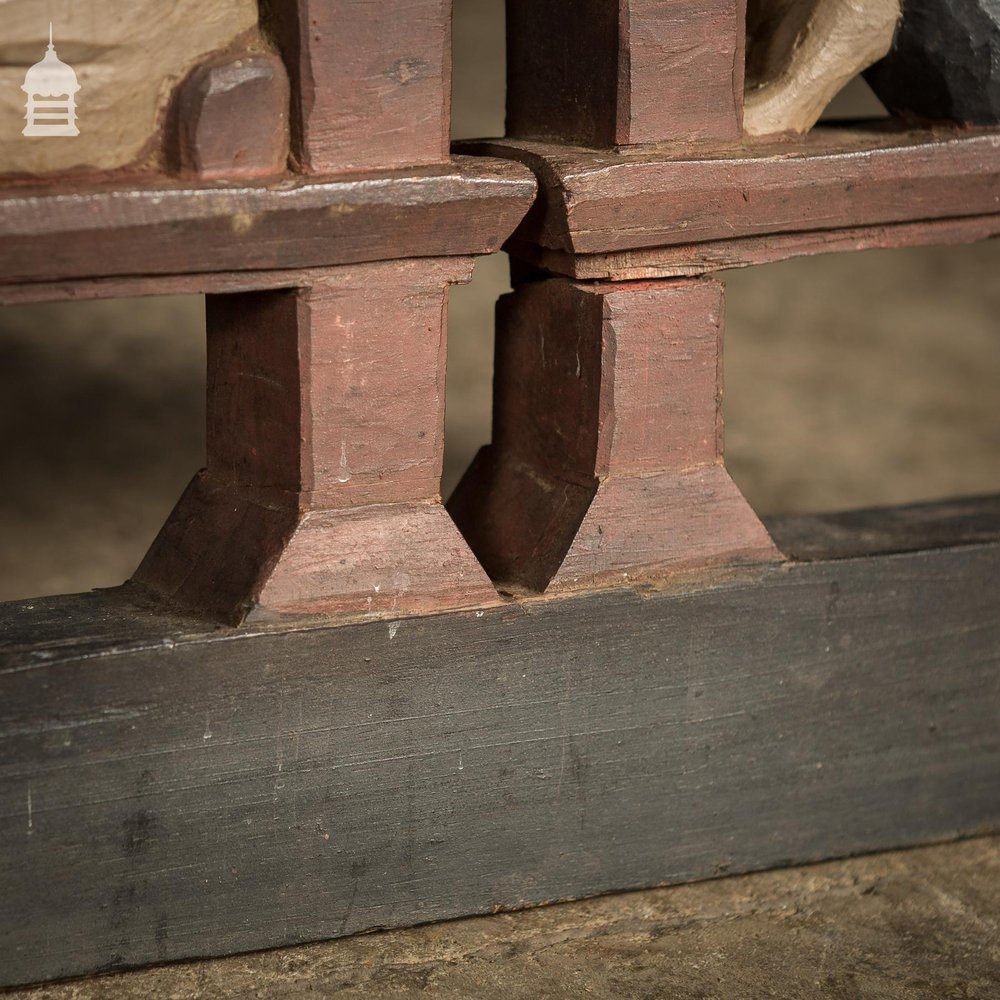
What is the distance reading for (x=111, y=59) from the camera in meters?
1.46

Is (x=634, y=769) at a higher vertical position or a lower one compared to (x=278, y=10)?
lower

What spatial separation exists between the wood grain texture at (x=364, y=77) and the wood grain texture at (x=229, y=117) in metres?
Result: 0.03

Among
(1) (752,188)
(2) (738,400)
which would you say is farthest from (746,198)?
(2) (738,400)

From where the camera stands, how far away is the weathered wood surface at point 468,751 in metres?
1.57

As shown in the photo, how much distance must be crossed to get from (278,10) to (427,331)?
1.17 ft

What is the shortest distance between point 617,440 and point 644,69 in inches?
16.1

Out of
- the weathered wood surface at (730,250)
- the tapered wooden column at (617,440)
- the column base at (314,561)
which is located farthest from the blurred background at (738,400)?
the weathered wood surface at (730,250)

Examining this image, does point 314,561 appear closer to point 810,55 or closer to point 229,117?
point 229,117

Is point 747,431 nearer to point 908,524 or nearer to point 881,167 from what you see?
point 908,524

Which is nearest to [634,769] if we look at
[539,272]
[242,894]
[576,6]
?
[242,894]

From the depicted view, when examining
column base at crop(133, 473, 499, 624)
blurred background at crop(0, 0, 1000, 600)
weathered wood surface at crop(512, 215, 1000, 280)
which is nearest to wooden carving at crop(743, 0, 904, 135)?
weathered wood surface at crop(512, 215, 1000, 280)

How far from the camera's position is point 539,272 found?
1795mm

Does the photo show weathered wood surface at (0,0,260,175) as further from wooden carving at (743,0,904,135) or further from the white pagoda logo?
wooden carving at (743,0,904,135)

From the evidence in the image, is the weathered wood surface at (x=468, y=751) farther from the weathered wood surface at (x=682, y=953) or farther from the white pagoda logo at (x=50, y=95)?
the white pagoda logo at (x=50, y=95)
